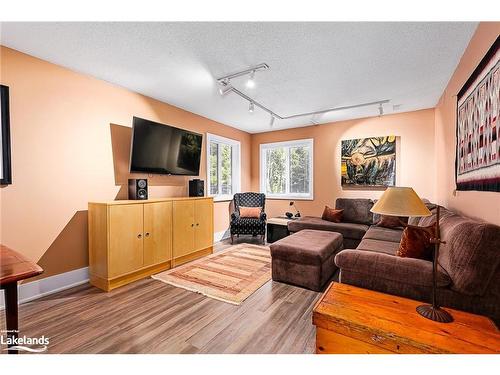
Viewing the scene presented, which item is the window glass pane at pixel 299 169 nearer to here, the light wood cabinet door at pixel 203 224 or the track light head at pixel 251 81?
the light wood cabinet door at pixel 203 224

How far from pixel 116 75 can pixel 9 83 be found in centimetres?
98

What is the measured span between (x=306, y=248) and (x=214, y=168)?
2893 millimetres

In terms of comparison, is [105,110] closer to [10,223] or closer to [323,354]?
[10,223]

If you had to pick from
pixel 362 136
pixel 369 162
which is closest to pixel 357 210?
pixel 369 162

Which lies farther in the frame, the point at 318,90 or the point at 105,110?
the point at 318,90

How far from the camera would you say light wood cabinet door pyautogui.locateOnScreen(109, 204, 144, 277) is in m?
2.57

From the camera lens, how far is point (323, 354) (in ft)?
4.53

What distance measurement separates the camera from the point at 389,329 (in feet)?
3.94

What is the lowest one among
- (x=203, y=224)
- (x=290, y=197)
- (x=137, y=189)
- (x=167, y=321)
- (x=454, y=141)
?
(x=167, y=321)

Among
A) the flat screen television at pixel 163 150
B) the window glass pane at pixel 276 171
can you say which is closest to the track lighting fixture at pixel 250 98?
the flat screen television at pixel 163 150

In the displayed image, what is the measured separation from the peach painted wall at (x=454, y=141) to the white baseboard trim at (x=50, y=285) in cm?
400

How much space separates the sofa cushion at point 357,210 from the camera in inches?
162

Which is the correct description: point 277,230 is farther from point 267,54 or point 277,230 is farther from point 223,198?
point 267,54
